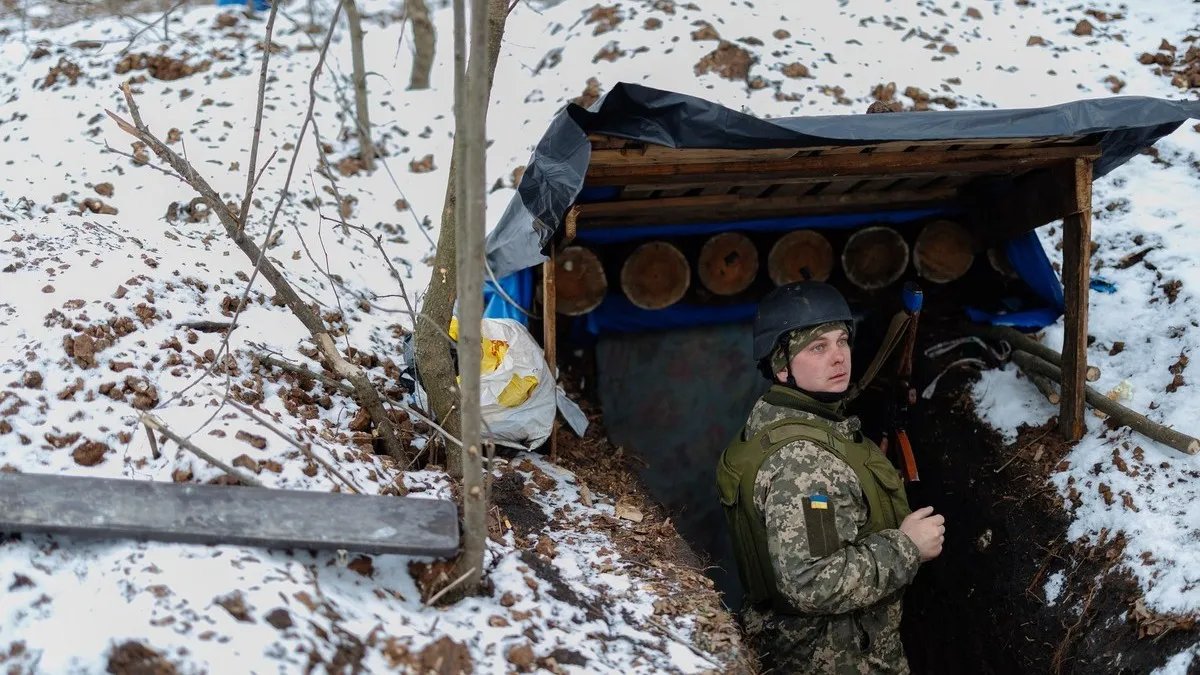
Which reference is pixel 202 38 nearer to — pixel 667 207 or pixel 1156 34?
pixel 667 207

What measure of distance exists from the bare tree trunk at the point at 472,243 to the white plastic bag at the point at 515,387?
136 centimetres

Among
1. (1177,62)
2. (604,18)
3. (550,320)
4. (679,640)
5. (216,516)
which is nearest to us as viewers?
(216,516)

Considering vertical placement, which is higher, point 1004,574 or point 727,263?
point 727,263

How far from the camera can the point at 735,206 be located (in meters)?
5.34

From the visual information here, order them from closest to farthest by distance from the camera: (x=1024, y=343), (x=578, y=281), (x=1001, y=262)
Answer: (x=1024, y=343)
(x=1001, y=262)
(x=578, y=281)

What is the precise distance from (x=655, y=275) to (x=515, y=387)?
1865mm

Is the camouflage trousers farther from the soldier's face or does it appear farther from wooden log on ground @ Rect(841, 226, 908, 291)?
wooden log on ground @ Rect(841, 226, 908, 291)

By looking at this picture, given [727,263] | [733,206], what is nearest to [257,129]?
[733,206]

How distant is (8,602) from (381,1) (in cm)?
1036

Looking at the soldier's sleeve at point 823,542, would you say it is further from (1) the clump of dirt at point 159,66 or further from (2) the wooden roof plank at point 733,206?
(1) the clump of dirt at point 159,66

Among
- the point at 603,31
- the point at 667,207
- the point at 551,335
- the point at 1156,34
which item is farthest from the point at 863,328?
the point at 1156,34

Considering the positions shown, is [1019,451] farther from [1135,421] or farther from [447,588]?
[447,588]

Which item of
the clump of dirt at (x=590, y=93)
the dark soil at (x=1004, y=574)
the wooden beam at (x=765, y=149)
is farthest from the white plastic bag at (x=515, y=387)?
the clump of dirt at (x=590, y=93)

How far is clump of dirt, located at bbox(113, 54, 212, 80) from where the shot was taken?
8055 millimetres
